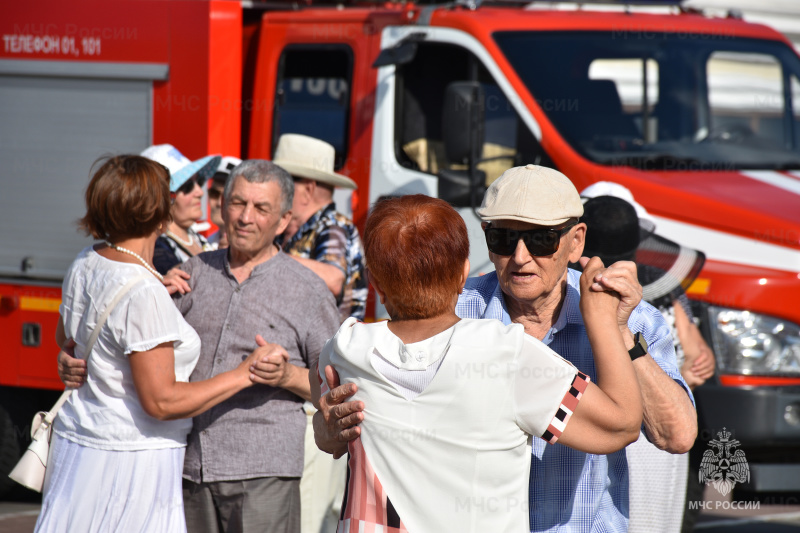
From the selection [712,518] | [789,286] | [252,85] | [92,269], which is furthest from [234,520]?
[712,518]

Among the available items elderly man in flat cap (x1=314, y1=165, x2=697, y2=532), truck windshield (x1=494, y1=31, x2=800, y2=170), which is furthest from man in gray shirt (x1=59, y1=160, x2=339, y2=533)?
truck windshield (x1=494, y1=31, x2=800, y2=170)

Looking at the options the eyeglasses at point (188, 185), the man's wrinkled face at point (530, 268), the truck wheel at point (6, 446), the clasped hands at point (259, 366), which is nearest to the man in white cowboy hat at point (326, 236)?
the eyeglasses at point (188, 185)

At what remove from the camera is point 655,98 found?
5.83 m

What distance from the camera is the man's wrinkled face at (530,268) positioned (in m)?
2.62

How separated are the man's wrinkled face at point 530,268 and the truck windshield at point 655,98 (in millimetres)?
2787

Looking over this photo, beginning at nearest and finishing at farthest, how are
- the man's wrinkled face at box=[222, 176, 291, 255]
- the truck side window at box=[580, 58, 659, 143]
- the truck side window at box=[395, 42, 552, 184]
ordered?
the man's wrinkled face at box=[222, 176, 291, 255] → the truck side window at box=[580, 58, 659, 143] → the truck side window at box=[395, 42, 552, 184]

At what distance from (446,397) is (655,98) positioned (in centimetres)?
416

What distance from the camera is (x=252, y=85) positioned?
639 centimetres

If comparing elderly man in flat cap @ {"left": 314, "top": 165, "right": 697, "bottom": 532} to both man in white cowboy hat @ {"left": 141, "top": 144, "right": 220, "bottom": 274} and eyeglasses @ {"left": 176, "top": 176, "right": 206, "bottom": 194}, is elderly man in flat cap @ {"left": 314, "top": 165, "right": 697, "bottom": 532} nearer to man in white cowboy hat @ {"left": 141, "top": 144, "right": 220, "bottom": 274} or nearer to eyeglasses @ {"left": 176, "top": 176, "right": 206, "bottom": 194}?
man in white cowboy hat @ {"left": 141, "top": 144, "right": 220, "bottom": 274}

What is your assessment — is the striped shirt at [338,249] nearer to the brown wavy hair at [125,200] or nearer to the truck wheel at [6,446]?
the brown wavy hair at [125,200]

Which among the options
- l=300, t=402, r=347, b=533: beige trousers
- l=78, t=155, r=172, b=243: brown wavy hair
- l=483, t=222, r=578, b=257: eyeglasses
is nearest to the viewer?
l=483, t=222, r=578, b=257: eyeglasses

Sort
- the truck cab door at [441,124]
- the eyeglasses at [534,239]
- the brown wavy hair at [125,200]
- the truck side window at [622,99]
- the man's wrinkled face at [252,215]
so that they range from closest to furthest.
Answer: the eyeglasses at [534,239], the brown wavy hair at [125,200], the man's wrinkled face at [252,215], the truck cab door at [441,124], the truck side window at [622,99]

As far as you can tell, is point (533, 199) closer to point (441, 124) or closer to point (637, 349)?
point (637, 349)

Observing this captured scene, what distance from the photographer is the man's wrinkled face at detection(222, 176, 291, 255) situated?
11.8ft
